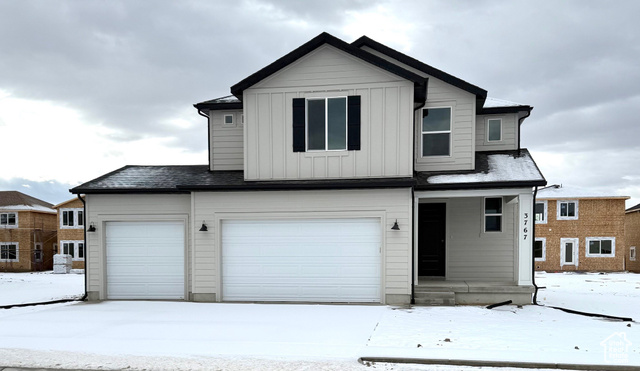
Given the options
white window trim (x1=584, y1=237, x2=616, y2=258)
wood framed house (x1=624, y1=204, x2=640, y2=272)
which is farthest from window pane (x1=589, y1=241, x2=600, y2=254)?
wood framed house (x1=624, y1=204, x2=640, y2=272)

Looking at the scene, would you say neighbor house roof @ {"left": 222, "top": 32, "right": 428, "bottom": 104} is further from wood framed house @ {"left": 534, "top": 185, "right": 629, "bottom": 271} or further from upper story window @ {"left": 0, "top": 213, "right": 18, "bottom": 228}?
upper story window @ {"left": 0, "top": 213, "right": 18, "bottom": 228}

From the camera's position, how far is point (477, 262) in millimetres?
10914

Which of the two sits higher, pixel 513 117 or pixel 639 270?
pixel 513 117

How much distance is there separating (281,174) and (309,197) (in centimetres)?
100

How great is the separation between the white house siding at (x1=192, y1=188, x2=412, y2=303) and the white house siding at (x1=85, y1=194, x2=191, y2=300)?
773 mm

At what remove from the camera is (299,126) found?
382 inches

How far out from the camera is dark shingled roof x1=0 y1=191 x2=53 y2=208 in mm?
27359

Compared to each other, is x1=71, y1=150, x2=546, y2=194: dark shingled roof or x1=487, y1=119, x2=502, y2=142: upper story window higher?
x1=487, y1=119, x2=502, y2=142: upper story window

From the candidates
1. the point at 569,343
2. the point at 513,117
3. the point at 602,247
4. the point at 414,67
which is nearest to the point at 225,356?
the point at 569,343

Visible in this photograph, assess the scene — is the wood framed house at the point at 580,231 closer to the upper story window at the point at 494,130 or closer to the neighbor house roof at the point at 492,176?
the upper story window at the point at 494,130

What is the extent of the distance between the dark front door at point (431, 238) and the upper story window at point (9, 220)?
2907cm

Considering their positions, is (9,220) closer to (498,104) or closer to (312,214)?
(312,214)

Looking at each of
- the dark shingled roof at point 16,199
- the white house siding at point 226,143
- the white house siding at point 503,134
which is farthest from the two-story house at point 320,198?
the dark shingled roof at point 16,199

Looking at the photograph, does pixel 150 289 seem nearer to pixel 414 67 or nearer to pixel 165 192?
pixel 165 192
